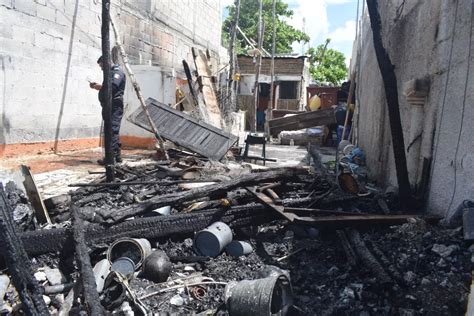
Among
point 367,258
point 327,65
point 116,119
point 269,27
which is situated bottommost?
point 367,258

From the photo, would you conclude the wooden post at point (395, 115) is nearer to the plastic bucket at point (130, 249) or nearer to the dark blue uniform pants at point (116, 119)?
the plastic bucket at point (130, 249)

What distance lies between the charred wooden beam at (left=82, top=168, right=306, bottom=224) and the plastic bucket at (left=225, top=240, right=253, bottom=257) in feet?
2.92

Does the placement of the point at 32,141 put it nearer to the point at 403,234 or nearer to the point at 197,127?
the point at 197,127

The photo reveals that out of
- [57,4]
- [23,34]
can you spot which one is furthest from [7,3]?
[57,4]

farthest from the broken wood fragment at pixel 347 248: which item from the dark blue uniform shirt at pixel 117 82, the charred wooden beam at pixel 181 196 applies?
the dark blue uniform shirt at pixel 117 82

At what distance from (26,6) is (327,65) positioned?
27.8 m

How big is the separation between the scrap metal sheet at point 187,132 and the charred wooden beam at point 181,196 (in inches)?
95.7

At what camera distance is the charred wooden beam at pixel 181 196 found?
357 cm

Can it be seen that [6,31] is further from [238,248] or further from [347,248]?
[347,248]

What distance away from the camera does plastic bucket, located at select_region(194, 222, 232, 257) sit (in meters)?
3.34

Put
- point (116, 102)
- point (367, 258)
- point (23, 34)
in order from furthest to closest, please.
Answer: point (116, 102) < point (23, 34) < point (367, 258)

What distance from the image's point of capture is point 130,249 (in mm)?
3244

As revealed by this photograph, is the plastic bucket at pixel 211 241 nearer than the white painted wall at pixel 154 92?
Yes

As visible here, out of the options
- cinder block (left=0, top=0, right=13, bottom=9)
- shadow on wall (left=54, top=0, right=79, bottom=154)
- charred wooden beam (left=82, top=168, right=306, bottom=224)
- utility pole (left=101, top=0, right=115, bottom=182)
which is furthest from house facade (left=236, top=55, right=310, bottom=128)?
charred wooden beam (left=82, top=168, right=306, bottom=224)
